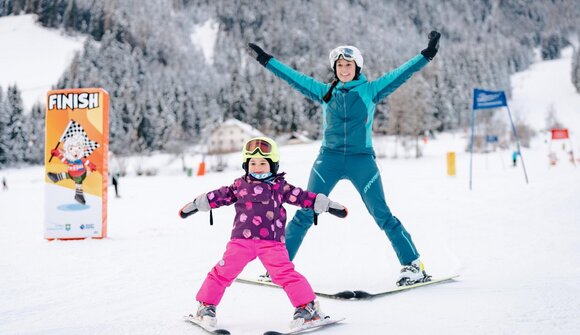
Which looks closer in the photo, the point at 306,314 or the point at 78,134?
the point at 306,314

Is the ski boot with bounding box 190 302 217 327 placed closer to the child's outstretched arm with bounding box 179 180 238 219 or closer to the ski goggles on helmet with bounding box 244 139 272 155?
the child's outstretched arm with bounding box 179 180 238 219

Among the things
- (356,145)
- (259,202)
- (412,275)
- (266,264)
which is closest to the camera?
(266,264)

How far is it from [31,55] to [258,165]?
4524 inches

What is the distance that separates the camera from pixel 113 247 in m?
6.24

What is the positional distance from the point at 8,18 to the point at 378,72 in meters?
106

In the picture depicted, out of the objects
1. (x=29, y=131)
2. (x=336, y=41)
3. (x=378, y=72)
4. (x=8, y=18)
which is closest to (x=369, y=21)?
(x=336, y=41)

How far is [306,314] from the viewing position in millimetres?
2742

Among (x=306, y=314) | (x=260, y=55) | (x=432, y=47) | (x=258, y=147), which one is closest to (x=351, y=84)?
(x=432, y=47)

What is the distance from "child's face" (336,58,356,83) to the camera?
13.0 ft

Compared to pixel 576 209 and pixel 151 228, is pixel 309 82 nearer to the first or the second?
pixel 151 228

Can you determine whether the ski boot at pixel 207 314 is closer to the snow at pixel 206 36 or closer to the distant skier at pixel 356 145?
the distant skier at pixel 356 145

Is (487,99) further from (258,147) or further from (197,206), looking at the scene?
(197,206)

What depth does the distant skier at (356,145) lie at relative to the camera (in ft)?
12.7

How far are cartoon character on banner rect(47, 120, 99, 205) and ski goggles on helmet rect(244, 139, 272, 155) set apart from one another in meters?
4.55
